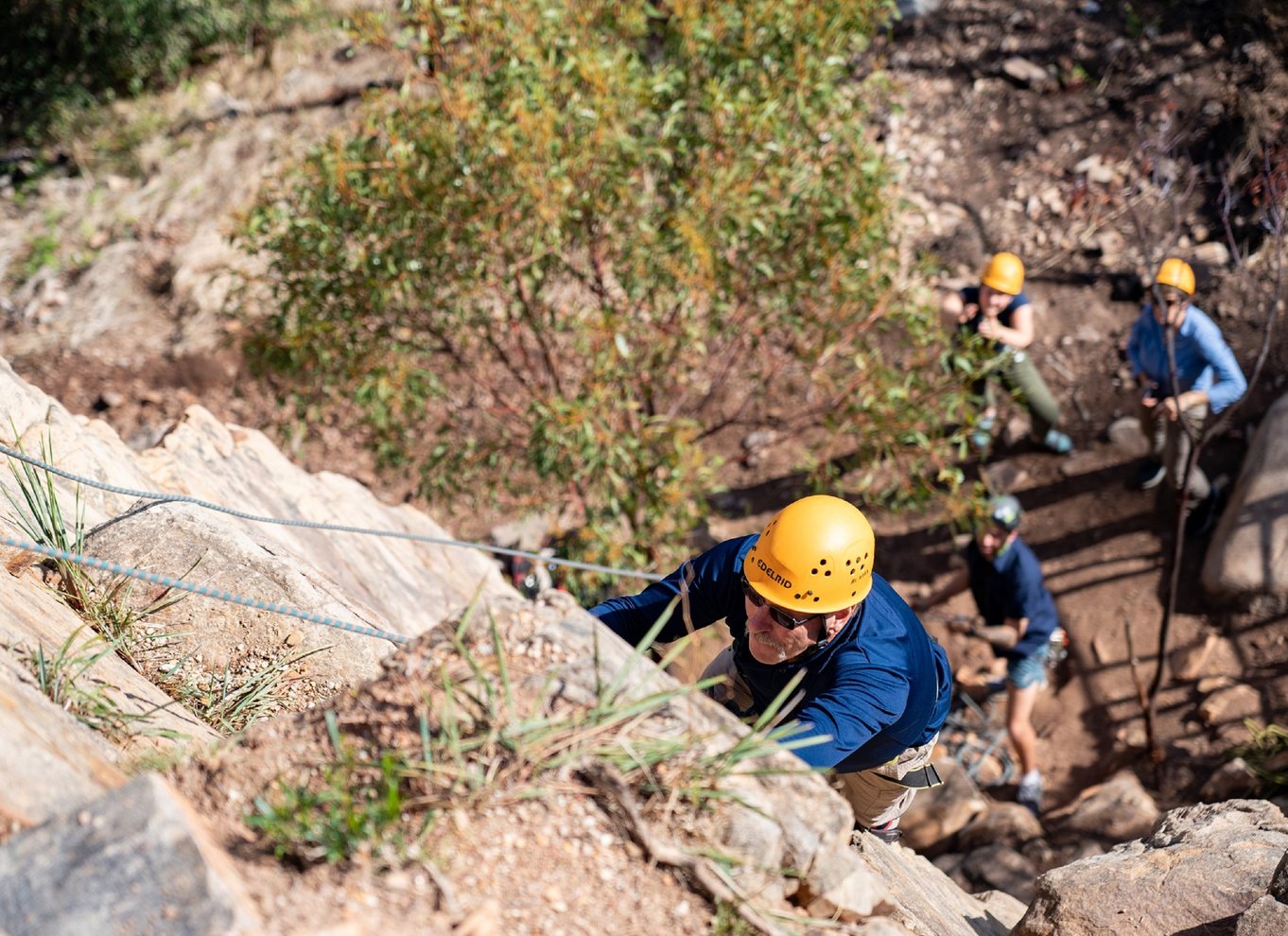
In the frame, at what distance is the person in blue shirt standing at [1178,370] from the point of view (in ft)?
19.8

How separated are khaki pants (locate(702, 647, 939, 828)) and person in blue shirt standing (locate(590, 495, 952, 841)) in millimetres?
10

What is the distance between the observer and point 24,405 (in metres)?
4.21


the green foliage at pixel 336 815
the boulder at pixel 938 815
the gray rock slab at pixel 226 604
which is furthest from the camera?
the boulder at pixel 938 815

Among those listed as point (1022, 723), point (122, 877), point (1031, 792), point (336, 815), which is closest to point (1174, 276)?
point (1022, 723)

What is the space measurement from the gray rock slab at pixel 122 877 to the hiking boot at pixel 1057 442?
758 centimetres

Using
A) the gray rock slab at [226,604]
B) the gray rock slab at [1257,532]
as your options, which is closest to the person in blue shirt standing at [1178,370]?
the gray rock slab at [1257,532]

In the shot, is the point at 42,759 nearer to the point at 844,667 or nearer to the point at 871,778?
the point at 844,667

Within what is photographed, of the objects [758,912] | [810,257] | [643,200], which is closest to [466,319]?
[643,200]

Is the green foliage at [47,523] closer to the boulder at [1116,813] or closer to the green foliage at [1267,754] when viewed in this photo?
the boulder at [1116,813]

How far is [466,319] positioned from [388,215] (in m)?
0.84

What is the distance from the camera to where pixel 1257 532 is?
6922 millimetres

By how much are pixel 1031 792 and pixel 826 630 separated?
3.95 m

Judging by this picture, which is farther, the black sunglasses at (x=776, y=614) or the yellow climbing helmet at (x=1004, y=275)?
the yellow climbing helmet at (x=1004, y=275)

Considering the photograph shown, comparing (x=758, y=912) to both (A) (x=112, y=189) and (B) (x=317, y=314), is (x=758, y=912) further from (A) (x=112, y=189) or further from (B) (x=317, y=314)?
(A) (x=112, y=189)
